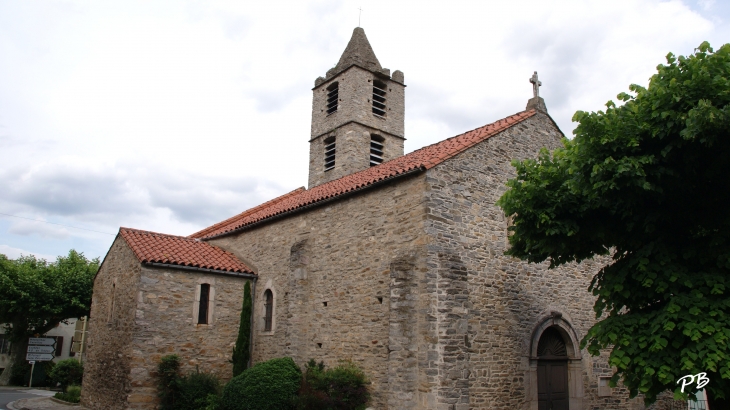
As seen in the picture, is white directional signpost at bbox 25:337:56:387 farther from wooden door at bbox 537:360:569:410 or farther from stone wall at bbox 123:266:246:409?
wooden door at bbox 537:360:569:410

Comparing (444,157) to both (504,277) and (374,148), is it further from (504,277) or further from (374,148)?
(374,148)

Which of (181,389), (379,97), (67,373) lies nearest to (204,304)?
(181,389)

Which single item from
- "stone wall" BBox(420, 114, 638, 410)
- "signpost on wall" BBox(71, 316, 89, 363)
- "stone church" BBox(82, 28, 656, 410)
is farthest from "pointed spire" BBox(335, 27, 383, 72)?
"signpost on wall" BBox(71, 316, 89, 363)

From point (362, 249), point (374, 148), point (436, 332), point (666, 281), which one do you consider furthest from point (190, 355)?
point (666, 281)

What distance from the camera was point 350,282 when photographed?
571 inches

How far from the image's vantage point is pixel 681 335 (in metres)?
8.03

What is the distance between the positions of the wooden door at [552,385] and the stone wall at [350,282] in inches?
162

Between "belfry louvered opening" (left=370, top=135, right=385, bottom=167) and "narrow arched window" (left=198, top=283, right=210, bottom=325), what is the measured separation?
30.1ft

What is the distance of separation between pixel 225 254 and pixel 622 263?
45.9 ft

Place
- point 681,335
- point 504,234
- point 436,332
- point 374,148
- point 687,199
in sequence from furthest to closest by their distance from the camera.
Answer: point 374,148 < point 504,234 < point 436,332 < point 687,199 < point 681,335

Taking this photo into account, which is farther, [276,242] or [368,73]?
[368,73]

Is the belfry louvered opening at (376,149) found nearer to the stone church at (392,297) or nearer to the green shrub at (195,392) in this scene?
the stone church at (392,297)

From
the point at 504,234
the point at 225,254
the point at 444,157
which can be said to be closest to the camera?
the point at 444,157

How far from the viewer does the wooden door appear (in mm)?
13750
